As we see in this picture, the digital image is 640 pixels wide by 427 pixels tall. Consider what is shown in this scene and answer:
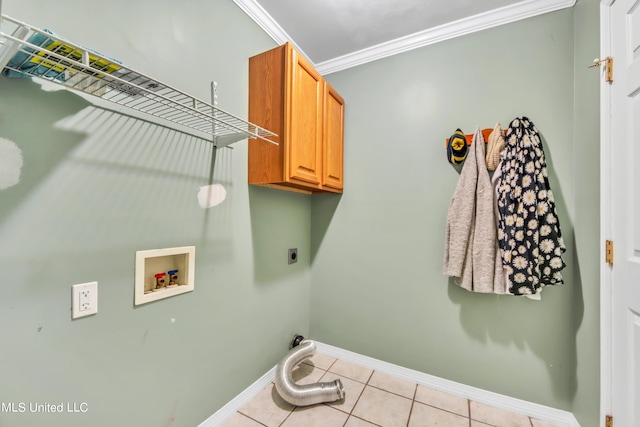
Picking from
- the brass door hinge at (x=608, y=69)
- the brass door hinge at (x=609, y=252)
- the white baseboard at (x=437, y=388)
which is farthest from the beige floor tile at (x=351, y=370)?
the brass door hinge at (x=608, y=69)

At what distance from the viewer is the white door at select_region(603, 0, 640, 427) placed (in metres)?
0.90

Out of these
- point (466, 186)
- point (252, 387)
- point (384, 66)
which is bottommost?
point (252, 387)

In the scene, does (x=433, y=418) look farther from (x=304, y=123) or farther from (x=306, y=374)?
(x=304, y=123)

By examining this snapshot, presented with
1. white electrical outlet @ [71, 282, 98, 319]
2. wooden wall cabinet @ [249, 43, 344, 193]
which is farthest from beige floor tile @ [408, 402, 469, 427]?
white electrical outlet @ [71, 282, 98, 319]

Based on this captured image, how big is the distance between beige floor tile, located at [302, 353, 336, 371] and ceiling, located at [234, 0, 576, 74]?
2407 millimetres

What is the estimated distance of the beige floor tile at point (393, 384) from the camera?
1628mm

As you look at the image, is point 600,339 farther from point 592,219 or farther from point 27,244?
point 27,244

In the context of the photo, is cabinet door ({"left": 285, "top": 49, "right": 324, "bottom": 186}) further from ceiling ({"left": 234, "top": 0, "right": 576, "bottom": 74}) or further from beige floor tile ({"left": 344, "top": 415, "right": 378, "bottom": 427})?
beige floor tile ({"left": 344, "top": 415, "right": 378, "bottom": 427})

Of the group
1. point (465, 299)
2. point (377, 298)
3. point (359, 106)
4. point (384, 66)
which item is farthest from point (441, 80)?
point (377, 298)

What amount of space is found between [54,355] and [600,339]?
2.13 m

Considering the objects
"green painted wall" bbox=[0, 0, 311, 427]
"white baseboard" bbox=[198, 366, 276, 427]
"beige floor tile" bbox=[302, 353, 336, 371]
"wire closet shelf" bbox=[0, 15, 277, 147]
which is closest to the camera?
"wire closet shelf" bbox=[0, 15, 277, 147]

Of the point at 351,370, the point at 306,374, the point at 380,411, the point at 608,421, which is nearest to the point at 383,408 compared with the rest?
the point at 380,411

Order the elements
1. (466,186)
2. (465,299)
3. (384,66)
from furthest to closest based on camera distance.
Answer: (384,66)
(465,299)
(466,186)

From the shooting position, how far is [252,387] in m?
1.55
